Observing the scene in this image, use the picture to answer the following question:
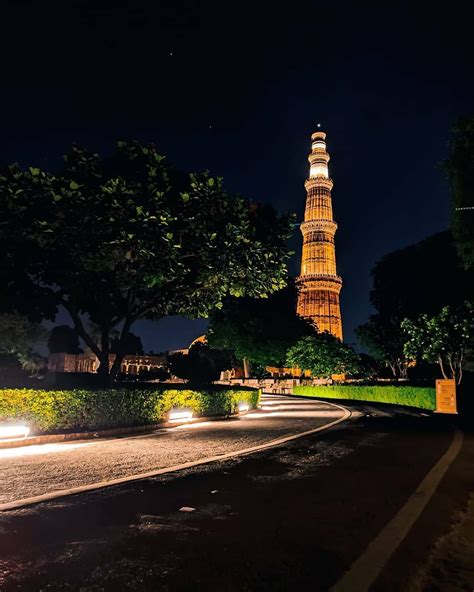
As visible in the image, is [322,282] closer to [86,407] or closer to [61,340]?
[61,340]

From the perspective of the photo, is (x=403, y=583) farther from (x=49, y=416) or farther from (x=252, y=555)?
(x=49, y=416)

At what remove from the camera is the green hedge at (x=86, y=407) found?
45.9 ft

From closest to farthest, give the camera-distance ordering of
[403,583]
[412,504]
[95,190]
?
[403,583] < [412,504] < [95,190]

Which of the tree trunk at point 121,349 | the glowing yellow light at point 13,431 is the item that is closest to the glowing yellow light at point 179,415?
the tree trunk at point 121,349

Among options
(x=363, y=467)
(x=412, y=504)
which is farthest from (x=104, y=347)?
(x=412, y=504)

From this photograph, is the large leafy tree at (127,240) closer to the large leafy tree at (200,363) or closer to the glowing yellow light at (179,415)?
the glowing yellow light at (179,415)

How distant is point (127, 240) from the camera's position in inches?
611

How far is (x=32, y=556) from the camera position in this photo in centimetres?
434

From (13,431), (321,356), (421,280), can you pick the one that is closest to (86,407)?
(13,431)

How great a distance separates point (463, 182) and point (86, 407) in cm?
1764

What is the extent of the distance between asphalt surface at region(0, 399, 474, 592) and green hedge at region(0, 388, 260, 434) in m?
7.37

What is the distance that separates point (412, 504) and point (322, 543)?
6.83 ft

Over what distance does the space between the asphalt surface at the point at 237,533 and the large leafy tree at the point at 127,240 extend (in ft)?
31.5

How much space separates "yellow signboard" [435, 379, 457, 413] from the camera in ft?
88.8
